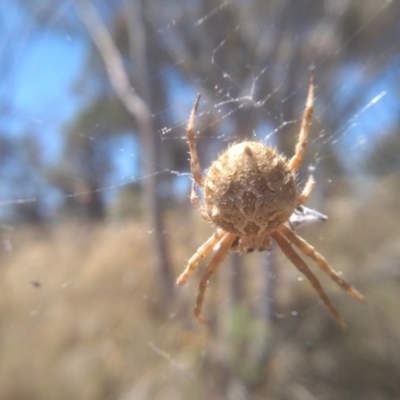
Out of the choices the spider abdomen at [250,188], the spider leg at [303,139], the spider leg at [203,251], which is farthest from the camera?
the spider leg at [203,251]

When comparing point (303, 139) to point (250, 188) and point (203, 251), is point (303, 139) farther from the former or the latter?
point (203, 251)

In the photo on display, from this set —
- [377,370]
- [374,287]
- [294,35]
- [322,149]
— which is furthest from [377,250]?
[294,35]

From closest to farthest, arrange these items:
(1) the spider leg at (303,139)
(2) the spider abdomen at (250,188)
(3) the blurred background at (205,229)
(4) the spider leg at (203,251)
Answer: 1. (2) the spider abdomen at (250,188)
2. (1) the spider leg at (303,139)
3. (4) the spider leg at (203,251)
4. (3) the blurred background at (205,229)

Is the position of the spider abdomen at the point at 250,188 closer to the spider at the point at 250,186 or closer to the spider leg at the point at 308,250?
the spider at the point at 250,186

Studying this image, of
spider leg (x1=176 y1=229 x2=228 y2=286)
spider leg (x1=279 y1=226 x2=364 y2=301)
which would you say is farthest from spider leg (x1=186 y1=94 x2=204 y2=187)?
spider leg (x1=279 y1=226 x2=364 y2=301)

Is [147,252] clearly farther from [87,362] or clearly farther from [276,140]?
[276,140]

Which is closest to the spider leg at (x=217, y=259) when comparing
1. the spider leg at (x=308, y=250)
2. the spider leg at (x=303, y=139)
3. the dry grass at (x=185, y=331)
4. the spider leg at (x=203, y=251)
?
the spider leg at (x=203, y=251)

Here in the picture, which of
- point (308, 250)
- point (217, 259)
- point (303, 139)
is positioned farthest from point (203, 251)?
point (303, 139)
